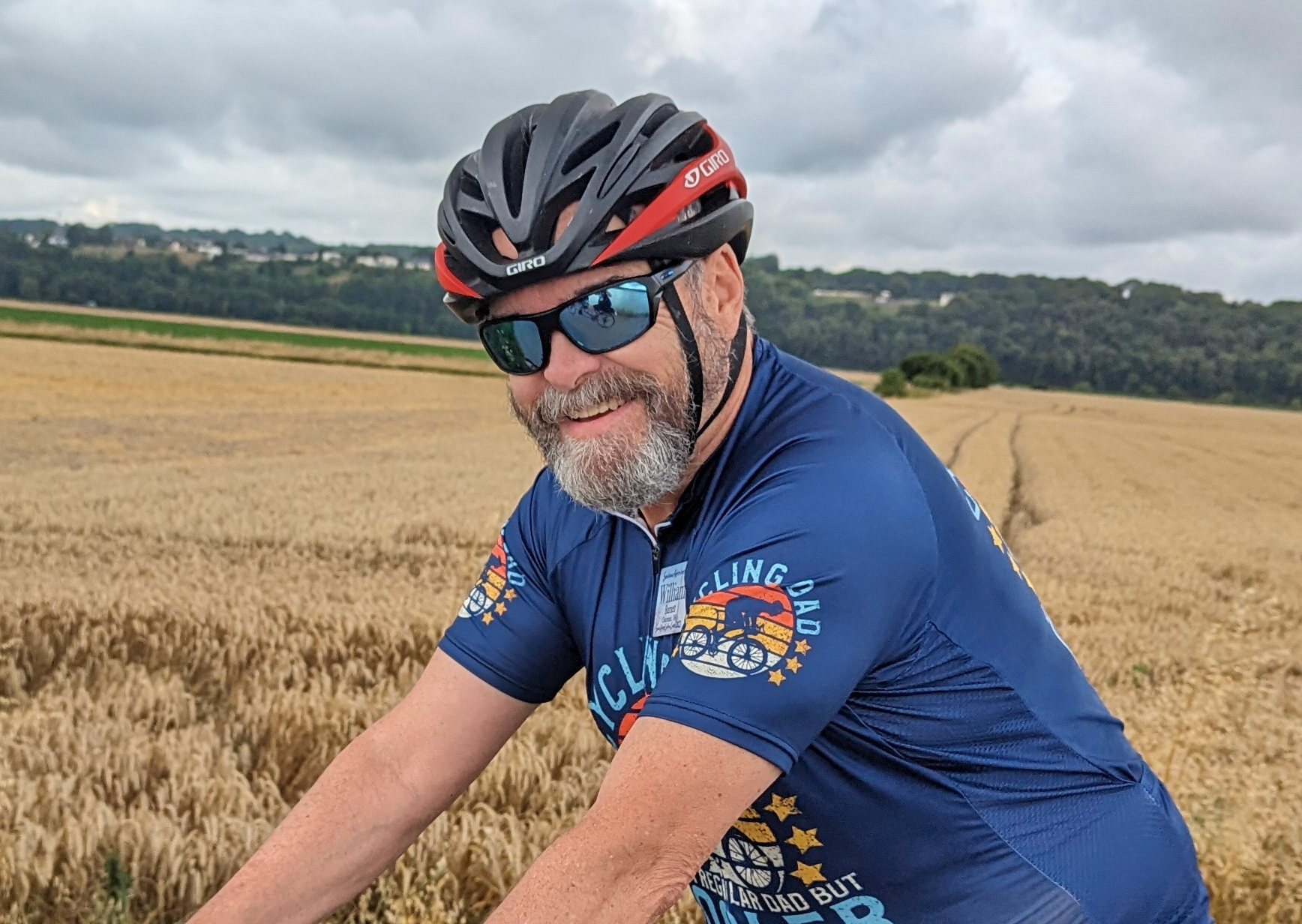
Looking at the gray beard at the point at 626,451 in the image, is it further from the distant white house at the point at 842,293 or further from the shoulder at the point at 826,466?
the distant white house at the point at 842,293

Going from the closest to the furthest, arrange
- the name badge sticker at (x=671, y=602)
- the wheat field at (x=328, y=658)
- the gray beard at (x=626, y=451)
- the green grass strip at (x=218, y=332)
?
the name badge sticker at (x=671, y=602) < the gray beard at (x=626, y=451) < the wheat field at (x=328, y=658) < the green grass strip at (x=218, y=332)

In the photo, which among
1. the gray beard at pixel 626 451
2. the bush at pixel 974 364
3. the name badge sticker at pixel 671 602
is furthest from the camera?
the bush at pixel 974 364

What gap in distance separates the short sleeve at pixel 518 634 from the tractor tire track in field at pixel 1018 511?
10351 mm

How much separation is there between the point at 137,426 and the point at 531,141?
27139 millimetres

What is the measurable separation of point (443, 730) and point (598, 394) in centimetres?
82

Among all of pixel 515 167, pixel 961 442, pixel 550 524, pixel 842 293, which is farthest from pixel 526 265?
pixel 842 293

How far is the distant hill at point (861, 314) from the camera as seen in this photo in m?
102

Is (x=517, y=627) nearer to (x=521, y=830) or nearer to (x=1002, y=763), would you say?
(x=1002, y=763)

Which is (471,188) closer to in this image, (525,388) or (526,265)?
(526,265)

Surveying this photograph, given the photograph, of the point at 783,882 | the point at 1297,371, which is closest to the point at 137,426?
the point at 783,882

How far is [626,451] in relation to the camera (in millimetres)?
2088

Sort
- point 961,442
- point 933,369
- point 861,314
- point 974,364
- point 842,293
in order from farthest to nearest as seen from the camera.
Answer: point 842,293, point 861,314, point 974,364, point 933,369, point 961,442

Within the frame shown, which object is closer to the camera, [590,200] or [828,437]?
[828,437]

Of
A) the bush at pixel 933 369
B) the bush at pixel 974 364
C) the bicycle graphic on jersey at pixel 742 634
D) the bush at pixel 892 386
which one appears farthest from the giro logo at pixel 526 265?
Answer: the bush at pixel 974 364
